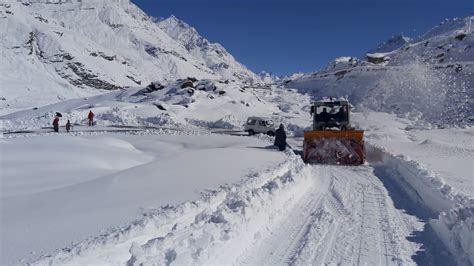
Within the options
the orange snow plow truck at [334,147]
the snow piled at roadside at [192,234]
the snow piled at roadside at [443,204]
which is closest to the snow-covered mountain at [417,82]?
the orange snow plow truck at [334,147]

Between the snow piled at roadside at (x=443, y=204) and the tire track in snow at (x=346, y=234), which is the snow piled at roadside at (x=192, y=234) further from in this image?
the snow piled at roadside at (x=443, y=204)

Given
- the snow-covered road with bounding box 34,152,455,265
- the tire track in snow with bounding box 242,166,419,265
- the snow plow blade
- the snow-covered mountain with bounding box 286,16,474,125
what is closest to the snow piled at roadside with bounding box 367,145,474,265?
the snow-covered road with bounding box 34,152,455,265

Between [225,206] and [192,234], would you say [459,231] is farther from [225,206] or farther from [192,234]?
[192,234]

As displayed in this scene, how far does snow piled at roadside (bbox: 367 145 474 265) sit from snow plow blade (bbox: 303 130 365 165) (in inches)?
51.2

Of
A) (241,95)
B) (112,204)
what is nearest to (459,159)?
(112,204)

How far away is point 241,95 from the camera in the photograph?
204 feet

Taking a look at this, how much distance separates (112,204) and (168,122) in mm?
34992

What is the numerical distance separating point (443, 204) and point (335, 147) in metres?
8.48

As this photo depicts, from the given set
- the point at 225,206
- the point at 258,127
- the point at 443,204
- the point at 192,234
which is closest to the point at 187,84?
the point at 258,127

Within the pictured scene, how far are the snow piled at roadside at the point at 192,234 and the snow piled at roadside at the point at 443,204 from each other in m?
2.89

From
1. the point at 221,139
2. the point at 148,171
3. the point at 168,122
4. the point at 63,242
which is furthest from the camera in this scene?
the point at 168,122

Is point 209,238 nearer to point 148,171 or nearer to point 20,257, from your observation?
point 20,257

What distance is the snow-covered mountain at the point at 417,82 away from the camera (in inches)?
2117

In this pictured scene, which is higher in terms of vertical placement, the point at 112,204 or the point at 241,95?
the point at 241,95
